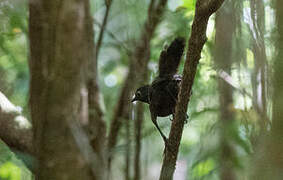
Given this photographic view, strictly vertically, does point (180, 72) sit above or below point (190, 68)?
above

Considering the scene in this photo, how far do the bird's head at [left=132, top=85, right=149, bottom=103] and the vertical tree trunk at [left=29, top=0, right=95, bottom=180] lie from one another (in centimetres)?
218

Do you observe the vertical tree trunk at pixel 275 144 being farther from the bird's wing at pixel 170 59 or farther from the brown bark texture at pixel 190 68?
the bird's wing at pixel 170 59

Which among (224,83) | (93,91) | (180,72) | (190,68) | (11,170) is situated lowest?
(190,68)

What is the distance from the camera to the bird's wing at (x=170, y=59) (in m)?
3.69

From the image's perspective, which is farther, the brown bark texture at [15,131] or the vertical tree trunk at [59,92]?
the brown bark texture at [15,131]

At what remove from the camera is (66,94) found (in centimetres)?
173

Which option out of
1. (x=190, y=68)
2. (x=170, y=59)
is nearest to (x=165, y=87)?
(x=170, y=59)

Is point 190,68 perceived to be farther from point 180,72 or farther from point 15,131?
point 180,72

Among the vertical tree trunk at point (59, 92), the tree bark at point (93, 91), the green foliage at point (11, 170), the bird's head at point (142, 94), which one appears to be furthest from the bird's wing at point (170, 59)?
the vertical tree trunk at point (59, 92)

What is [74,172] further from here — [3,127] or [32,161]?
[3,127]

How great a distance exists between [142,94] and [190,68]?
1.82 m

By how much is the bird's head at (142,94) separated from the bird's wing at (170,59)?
248mm

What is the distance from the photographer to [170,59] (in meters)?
3.87

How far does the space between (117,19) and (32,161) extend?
10.3 ft
